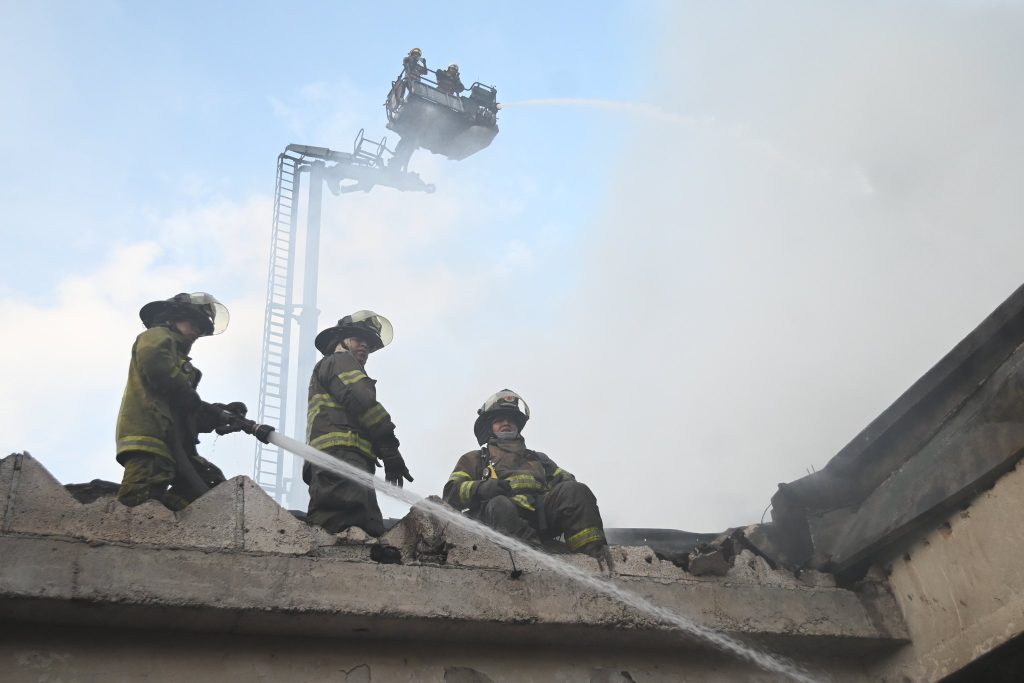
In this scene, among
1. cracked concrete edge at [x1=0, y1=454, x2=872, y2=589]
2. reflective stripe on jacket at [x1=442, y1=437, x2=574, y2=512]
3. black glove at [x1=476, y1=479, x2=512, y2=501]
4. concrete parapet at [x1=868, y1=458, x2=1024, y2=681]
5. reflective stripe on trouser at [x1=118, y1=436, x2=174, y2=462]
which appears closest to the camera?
cracked concrete edge at [x1=0, y1=454, x2=872, y2=589]

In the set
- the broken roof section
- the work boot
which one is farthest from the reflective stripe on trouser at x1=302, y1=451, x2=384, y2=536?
the broken roof section

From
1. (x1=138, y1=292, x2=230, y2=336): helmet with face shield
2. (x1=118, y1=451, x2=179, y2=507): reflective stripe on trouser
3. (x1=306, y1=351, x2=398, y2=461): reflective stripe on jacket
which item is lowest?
(x1=118, y1=451, x2=179, y2=507): reflective stripe on trouser

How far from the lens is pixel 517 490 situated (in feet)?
20.7

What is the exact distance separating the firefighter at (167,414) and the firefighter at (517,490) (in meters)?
1.51

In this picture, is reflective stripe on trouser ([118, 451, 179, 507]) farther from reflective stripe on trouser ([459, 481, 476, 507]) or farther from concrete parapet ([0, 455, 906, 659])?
reflective stripe on trouser ([459, 481, 476, 507])

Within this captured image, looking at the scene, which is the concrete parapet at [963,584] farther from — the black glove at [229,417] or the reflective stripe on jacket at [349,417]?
the black glove at [229,417]

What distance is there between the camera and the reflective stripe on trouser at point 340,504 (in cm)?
542

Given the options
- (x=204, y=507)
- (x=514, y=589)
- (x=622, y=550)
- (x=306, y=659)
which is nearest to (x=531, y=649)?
(x=514, y=589)

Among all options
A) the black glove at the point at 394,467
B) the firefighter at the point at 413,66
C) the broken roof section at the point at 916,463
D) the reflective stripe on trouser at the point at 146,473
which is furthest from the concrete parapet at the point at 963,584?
the firefighter at the point at 413,66

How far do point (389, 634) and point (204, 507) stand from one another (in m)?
1.00

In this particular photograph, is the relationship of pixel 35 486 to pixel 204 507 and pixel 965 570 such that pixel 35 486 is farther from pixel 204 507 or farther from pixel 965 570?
pixel 965 570

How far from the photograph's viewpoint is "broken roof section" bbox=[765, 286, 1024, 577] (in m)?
5.12

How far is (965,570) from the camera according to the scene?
17.1ft

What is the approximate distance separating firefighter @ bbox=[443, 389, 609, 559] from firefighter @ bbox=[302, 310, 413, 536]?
0.52 metres
